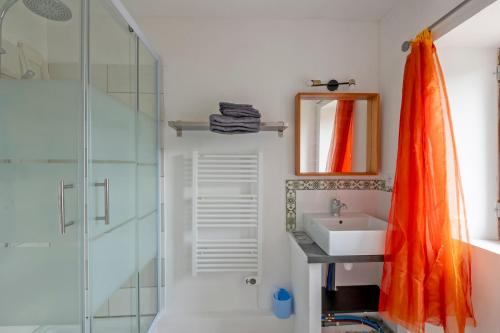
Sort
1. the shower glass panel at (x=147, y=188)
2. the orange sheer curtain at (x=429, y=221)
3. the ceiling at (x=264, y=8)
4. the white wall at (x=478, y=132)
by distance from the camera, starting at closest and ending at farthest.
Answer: the orange sheer curtain at (x=429, y=221) < the white wall at (x=478, y=132) < the shower glass panel at (x=147, y=188) < the ceiling at (x=264, y=8)

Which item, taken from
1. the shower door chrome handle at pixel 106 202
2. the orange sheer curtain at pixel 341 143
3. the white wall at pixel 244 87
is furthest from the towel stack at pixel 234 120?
the shower door chrome handle at pixel 106 202

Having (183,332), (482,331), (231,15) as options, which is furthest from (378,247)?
(231,15)

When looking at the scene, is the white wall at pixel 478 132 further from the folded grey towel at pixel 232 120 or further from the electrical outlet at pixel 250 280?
the electrical outlet at pixel 250 280

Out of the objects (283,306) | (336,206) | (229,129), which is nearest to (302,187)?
(336,206)

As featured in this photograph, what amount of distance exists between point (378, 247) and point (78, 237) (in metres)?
1.52

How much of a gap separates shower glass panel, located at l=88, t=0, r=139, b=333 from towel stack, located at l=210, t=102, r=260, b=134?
19.6 inches

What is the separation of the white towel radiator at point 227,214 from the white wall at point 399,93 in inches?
37.2

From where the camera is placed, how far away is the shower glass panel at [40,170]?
87cm

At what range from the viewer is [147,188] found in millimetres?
1791

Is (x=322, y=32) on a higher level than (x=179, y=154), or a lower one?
higher

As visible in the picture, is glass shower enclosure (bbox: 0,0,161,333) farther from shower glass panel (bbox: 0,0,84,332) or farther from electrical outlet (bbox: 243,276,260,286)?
electrical outlet (bbox: 243,276,260,286)

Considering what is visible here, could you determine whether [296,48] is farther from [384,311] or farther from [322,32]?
[384,311]

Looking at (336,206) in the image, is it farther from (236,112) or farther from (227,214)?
(236,112)

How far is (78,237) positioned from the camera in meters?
1.05
